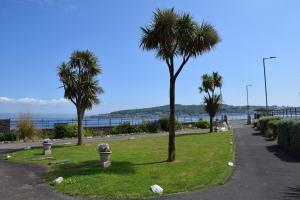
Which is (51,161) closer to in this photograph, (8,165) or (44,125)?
(8,165)

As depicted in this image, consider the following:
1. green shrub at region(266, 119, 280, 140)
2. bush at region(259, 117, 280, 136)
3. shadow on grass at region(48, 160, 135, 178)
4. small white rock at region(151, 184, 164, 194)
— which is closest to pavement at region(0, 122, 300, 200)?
small white rock at region(151, 184, 164, 194)

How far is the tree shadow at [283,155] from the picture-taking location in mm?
16859

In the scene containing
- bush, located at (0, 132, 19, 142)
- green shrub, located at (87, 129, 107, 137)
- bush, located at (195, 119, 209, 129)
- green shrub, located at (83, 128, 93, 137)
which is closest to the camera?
bush, located at (0, 132, 19, 142)

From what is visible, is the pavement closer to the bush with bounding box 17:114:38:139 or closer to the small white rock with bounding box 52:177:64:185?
the small white rock with bounding box 52:177:64:185

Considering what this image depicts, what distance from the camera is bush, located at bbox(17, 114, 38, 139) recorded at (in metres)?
34.5

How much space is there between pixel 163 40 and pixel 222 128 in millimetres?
27815

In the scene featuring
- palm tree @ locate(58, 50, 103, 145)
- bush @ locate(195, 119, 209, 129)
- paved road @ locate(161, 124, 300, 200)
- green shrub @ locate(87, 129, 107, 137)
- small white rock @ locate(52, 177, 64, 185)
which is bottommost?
paved road @ locate(161, 124, 300, 200)

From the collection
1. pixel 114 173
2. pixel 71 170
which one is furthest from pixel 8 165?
pixel 114 173

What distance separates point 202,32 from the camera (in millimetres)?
16984

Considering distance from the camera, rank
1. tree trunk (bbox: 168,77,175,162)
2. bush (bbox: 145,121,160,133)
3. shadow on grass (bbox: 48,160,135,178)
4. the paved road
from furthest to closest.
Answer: bush (bbox: 145,121,160,133) → tree trunk (bbox: 168,77,175,162) → shadow on grass (bbox: 48,160,135,178) → the paved road

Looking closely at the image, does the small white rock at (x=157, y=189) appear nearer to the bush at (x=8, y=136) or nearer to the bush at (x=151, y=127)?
the bush at (x=8, y=136)

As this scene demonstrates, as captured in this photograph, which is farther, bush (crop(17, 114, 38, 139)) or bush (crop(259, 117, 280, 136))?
bush (crop(17, 114, 38, 139))

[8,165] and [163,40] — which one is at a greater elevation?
[163,40]

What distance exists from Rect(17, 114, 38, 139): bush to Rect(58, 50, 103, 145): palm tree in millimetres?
8935
